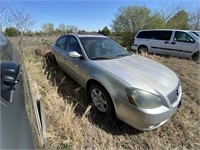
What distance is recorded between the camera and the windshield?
356 cm

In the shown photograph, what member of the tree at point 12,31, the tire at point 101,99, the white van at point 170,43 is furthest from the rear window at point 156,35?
the tire at point 101,99

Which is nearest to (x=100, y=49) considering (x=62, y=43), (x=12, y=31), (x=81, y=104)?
(x=81, y=104)

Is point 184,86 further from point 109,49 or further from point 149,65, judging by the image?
point 109,49

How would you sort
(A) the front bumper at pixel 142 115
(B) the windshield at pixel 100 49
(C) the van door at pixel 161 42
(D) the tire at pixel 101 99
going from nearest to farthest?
(A) the front bumper at pixel 142 115, (D) the tire at pixel 101 99, (B) the windshield at pixel 100 49, (C) the van door at pixel 161 42

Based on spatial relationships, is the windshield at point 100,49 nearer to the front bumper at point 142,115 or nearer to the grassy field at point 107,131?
the grassy field at point 107,131

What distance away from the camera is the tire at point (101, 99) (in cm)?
281

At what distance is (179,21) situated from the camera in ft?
53.7

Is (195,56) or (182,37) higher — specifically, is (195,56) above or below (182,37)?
below

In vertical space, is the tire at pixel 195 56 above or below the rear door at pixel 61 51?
below

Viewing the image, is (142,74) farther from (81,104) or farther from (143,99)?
(81,104)

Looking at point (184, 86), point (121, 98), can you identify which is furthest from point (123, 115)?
point (184, 86)

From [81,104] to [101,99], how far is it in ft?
2.12

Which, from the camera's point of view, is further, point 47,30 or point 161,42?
point 47,30

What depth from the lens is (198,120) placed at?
3.08m
